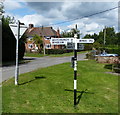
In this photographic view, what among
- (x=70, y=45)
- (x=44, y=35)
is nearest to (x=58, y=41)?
(x=70, y=45)

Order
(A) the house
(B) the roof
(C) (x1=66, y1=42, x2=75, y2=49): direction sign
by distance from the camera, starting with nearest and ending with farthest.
A: (C) (x1=66, y1=42, x2=75, y2=49): direction sign < (A) the house < (B) the roof

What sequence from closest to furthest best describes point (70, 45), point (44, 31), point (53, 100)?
1. point (70, 45)
2. point (53, 100)
3. point (44, 31)

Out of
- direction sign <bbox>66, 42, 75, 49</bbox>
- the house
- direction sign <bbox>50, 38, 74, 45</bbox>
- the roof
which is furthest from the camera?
the roof

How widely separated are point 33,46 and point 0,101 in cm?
5128

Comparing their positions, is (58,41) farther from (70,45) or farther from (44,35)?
(44,35)

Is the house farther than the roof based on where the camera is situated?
No

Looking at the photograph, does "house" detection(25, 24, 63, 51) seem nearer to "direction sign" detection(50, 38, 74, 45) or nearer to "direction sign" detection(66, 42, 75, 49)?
"direction sign" detection(50, 38, 74, 45)

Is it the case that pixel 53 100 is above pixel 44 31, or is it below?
below

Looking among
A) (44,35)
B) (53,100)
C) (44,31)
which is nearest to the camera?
(53,100)

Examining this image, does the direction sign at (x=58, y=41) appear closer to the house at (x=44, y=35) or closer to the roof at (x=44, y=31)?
the roof at (x=44, y=31)

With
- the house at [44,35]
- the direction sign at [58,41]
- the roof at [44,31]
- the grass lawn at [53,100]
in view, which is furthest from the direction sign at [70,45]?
the house at [44,35]

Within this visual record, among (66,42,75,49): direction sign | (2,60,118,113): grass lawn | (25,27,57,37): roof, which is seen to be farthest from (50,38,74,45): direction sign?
(25,27,57,37): roof

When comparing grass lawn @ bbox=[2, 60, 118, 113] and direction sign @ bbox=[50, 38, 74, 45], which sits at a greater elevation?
direction sign @ bbox=[50, 38, 74, 45]

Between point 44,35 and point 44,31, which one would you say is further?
point 44,31
